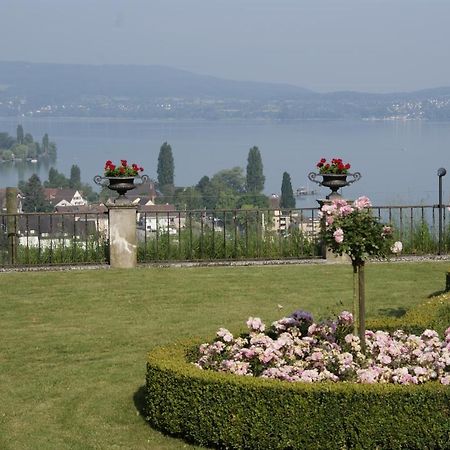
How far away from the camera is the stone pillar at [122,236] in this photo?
51.9ft

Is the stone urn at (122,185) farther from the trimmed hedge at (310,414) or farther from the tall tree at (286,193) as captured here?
the tall tree at (286,193)

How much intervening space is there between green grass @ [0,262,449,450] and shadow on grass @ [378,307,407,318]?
0.04 m

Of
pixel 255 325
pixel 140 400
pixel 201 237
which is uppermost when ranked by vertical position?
pixel 201 237

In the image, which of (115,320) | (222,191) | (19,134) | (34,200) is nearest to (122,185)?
(115,320)

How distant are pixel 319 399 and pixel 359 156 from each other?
4435 inches

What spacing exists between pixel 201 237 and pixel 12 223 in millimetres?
3439

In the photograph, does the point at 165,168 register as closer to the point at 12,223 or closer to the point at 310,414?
the point at 12,223

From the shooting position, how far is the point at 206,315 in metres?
11.7

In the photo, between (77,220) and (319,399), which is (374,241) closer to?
(319,399)

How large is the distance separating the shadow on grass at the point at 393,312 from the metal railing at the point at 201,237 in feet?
15.4

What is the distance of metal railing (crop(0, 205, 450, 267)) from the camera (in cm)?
1642

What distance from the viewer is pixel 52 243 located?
54.2 feet

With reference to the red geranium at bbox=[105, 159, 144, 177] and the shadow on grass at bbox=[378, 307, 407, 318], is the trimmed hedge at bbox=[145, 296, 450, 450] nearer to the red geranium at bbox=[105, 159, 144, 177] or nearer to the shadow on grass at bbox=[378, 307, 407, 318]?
the shadow on grass at bbox=[378, 307, 407, 318]

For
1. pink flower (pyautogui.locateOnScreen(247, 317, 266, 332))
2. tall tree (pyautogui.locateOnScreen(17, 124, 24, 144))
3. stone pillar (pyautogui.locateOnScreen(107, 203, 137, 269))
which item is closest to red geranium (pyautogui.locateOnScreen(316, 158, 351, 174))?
stone pillar (pyautogui.locateOnScreen(107, 203, 137, 269))
